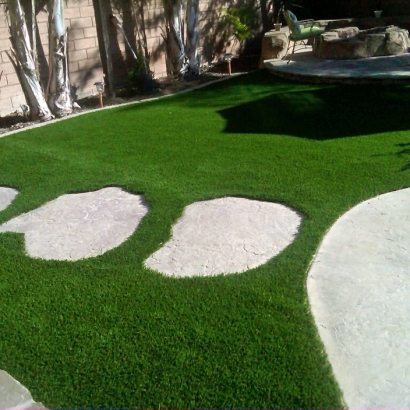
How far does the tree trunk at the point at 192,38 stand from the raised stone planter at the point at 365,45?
2428 millimetres

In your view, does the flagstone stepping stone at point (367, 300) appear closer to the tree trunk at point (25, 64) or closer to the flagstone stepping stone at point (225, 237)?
the flagstone stepping stone at point (225, 237)

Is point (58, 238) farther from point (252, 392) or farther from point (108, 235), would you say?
point (252, 392)

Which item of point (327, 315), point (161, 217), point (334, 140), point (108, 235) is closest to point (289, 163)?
point (334, 140)

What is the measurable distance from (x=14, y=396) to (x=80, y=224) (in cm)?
204

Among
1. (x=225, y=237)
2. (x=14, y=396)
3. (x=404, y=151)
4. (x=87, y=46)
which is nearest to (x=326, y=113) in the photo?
(x=404, y=151)

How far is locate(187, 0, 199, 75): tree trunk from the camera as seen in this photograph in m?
10.7

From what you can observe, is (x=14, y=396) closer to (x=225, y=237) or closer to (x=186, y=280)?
(x=186, y=280)

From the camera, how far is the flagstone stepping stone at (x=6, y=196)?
486 centimetres

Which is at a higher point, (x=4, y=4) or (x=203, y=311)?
(x=4, y=4)

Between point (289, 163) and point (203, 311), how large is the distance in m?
2.45

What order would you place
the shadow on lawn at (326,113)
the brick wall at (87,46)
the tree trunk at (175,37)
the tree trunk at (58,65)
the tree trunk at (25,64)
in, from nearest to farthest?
1. the shadow on lawn at (326,113)
2. the tree trunk at (25,64)
3. the tree trunk at (58,65)
4. the brick wall at (87,46)
5. the tree trunk at (175,37)

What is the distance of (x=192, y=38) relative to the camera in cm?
1078

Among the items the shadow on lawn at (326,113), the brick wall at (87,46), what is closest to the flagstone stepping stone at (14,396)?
the shadow on lawn at (326,113)

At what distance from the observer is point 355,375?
2.48 meters
